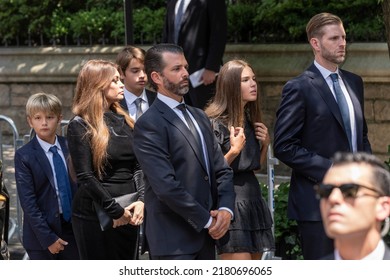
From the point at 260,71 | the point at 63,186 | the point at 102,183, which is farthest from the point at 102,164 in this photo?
the point at 260,71

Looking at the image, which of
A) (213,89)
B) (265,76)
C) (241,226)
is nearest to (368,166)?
(241,226)

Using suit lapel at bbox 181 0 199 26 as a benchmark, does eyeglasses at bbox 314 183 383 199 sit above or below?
above

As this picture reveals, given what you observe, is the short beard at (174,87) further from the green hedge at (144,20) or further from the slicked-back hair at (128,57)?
the green hedge at (144,20)

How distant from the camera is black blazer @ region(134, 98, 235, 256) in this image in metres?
5.91

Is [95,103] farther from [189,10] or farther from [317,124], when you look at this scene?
[189,10]

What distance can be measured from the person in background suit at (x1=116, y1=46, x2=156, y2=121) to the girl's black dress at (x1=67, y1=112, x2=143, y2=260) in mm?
678

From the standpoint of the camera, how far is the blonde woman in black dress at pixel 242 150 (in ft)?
22.6

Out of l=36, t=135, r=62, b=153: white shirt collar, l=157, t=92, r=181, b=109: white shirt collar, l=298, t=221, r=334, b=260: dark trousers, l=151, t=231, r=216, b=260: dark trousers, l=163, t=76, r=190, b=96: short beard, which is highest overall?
l=163, t=76, r=190, b=96: short beard

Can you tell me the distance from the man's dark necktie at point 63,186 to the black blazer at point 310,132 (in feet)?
5.16

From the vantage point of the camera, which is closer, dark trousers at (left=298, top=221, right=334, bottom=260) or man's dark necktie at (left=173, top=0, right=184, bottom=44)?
dark trousers at (left=298, top=221, right=334, bottom=260)

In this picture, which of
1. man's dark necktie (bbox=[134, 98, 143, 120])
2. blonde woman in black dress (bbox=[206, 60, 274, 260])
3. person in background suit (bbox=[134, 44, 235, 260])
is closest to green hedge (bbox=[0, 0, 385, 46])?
man's dark necktie (bbox=[134, 98, 143, 120])

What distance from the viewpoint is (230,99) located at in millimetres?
7078

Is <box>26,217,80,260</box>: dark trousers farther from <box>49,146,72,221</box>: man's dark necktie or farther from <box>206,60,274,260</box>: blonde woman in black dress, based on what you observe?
<box>206,60,274,260</box>: blonde woman in black dress
